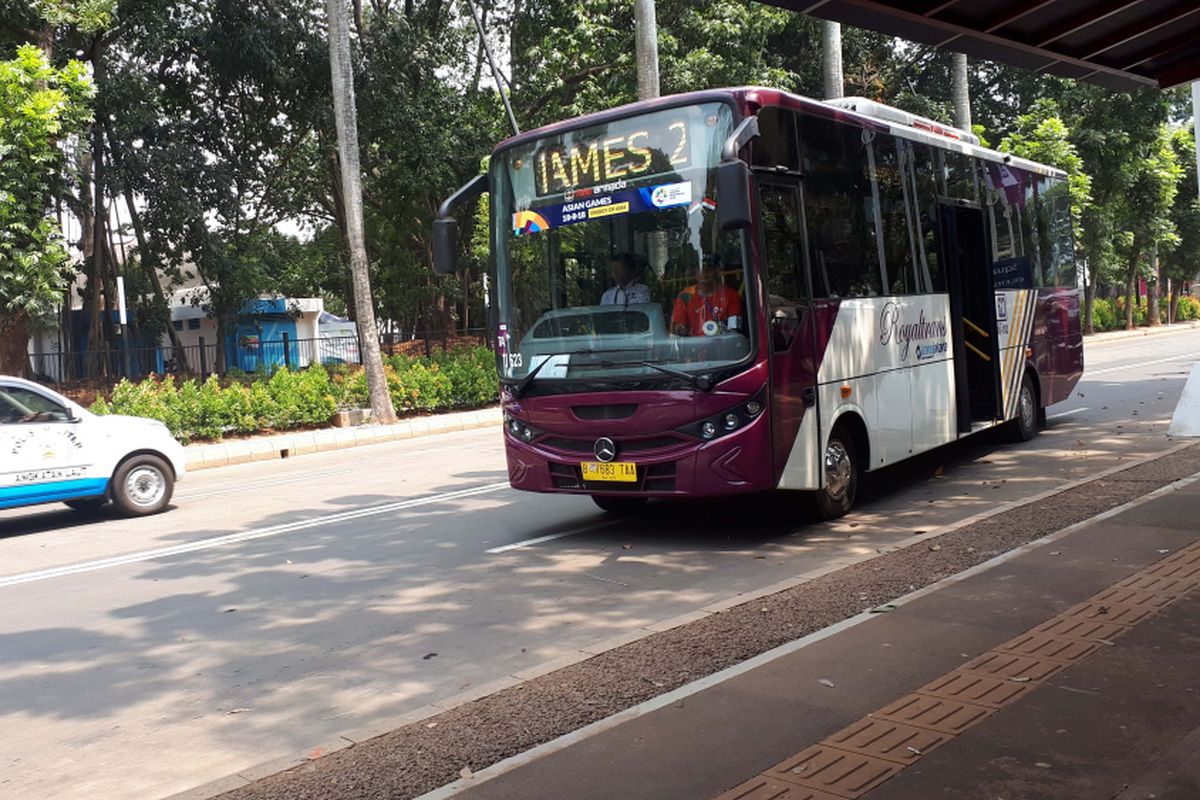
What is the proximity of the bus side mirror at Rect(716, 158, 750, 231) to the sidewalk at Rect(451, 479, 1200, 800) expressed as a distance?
2.78 m

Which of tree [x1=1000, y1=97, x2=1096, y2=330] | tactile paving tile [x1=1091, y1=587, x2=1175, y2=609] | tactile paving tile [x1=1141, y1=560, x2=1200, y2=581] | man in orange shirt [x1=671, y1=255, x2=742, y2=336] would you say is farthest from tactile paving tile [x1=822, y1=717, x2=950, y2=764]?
tree [x1=1000, y1=97, x2=1096, y2=330]

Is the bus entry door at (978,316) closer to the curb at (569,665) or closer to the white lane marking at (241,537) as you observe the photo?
the curb at (569,665)

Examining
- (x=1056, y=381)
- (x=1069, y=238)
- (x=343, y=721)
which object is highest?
(x=1069, y=238)

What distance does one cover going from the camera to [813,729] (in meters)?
4.50

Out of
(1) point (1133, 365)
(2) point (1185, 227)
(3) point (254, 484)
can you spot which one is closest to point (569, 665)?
(3) point (254, 484)

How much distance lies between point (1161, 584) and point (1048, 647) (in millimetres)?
1424

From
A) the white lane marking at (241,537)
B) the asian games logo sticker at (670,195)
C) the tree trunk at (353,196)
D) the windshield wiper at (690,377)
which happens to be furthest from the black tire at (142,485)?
the tree trunk at (353,196)

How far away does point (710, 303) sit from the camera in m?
8.16

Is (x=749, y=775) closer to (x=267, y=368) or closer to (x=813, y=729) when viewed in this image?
(x=813, y=729)

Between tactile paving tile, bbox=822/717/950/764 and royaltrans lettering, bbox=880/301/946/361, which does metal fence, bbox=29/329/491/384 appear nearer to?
royaltrans lettering, bbox=880/301/946/361

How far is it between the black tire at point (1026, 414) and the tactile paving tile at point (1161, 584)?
270 inches

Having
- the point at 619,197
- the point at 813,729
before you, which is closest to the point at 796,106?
the point at 619,197

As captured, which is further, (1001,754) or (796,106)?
(796,106)

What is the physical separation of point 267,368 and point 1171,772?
2308 cm
